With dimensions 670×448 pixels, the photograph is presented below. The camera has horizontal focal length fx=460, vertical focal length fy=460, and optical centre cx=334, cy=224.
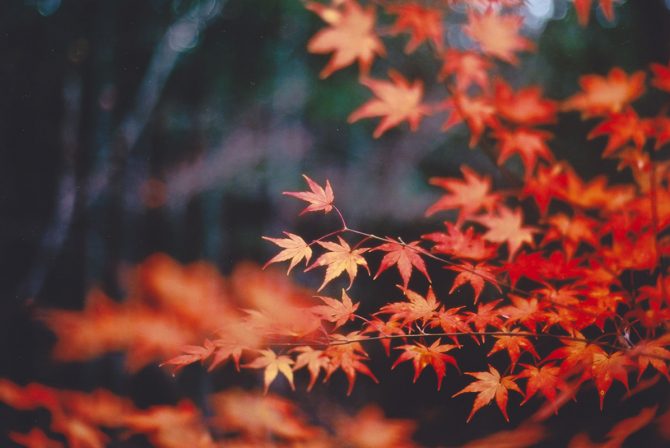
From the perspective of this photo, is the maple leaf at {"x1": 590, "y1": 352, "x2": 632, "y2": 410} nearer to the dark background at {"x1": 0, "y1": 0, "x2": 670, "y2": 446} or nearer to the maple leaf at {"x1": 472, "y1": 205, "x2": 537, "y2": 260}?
the maple leaf at {"x1": 472, "y1": 205, "x2": 537, "y2": 260}

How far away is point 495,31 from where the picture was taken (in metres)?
1.92

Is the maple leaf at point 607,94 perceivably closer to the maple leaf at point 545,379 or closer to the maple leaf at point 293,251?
the maple leaf at point 545,379

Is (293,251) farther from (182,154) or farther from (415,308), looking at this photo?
(182,154)

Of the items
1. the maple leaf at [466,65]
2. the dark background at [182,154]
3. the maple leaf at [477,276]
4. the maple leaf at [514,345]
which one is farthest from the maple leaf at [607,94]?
the dark background at [182,154]

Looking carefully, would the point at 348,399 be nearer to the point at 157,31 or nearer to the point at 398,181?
the point at 398,181

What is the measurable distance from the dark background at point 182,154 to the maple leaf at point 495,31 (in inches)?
70.7

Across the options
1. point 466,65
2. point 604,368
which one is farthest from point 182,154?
point 604,368

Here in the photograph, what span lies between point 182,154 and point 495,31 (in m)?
2.80

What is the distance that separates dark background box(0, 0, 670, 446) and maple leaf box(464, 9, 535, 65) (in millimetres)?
1797

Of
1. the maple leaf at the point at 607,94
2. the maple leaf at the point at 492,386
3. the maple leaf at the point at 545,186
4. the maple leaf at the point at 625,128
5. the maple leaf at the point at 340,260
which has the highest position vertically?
the maple leaf at the point at 607,94

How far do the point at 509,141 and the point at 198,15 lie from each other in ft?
10.4

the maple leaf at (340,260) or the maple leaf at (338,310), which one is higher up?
the maple leaf at (340,260)

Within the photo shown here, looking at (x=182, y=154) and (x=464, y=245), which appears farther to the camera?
(x=182, y=154)

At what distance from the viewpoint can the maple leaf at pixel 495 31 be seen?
187cm
